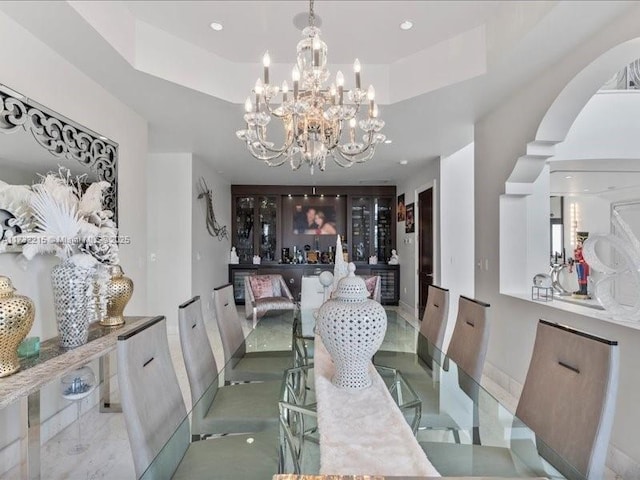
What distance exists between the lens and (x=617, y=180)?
5418mm

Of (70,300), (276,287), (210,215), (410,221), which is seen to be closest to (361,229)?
(410,221)

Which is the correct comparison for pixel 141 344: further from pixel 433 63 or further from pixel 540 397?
pixel 433 63

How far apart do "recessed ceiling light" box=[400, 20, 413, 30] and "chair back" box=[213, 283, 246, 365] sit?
2207 mm

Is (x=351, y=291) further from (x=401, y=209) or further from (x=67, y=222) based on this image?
(x=401, y=209)

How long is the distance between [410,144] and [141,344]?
13.0ft

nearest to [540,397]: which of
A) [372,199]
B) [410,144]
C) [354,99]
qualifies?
[354,99]

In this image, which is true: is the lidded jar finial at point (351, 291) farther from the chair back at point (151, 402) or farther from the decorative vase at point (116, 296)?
the decorative vase at point (116, 296)

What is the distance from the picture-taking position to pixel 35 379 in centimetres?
157

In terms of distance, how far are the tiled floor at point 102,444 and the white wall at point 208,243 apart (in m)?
2.47

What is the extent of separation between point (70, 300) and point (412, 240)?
5.37 m

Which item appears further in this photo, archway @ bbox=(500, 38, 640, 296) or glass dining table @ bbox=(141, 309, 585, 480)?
archway @ bbox=(500, 38, 640, 296)

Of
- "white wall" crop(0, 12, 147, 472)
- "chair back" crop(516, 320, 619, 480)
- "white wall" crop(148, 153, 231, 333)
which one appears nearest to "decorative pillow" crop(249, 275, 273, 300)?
"white wall" crop(148, 153, 231, 333)

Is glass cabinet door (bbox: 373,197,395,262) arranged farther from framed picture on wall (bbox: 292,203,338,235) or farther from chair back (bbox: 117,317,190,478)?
chair back (bbox: 117,317,190,478)

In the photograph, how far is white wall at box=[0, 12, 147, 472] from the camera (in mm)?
2025
